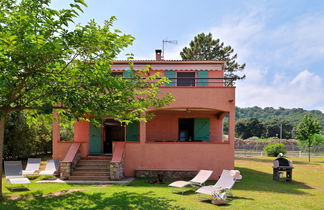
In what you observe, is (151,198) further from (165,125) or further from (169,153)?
(165,125)

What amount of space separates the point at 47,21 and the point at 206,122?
41.2 feet

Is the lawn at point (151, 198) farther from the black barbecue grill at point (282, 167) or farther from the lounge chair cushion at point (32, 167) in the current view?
the lounge chair cushion at point (32, 167)

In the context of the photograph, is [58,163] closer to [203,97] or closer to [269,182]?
[203,97]

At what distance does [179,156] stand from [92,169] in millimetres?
4636

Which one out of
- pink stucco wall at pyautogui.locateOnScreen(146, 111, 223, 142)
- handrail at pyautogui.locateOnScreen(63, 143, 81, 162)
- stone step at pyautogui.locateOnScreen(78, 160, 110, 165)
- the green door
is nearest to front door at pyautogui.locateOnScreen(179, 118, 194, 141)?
pink stucco wall at pyautogui.locateOnScreen(146, 111, 223, 142)

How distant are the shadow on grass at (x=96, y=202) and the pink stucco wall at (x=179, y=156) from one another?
4.57m

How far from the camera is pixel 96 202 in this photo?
29.5 feet

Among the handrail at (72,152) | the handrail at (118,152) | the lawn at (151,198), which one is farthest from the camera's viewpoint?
the handrail at (72,152)

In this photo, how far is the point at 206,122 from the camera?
1805 centimetres

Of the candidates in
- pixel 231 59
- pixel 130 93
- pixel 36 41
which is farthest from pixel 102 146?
pixel 231 59

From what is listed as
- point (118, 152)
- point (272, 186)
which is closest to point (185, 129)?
point (118, 152)

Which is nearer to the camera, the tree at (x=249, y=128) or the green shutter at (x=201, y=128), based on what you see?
the green shutter at (x=201, y=128)

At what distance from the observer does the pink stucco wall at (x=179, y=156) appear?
47.5 ft


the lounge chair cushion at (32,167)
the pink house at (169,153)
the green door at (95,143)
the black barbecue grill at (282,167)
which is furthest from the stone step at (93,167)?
the black barbecue grill at (282,167)
